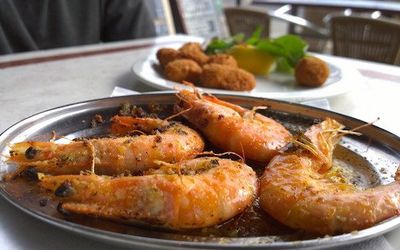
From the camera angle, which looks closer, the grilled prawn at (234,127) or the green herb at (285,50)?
the grilled prawn at (234,127)

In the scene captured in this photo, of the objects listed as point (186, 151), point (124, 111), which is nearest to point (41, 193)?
point (186, 151)

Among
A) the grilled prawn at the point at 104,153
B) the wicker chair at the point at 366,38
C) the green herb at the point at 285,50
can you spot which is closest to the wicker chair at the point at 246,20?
the wicker chair at the point at 366,38

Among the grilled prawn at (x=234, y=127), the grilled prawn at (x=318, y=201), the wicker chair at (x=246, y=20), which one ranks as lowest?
the wicker chair at (x=246, y=20)

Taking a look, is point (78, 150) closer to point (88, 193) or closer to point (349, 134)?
point (88, 193)

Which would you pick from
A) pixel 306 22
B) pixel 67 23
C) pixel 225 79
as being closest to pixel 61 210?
pixel 225 79

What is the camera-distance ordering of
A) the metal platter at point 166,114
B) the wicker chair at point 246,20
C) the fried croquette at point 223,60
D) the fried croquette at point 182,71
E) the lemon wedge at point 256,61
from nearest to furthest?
the metal platter at point 166,114
the fried croquette at point 182,71
the fried croquette at point 223,60
the lemon wedge at point 256,61
the wicker chair at point 246,20

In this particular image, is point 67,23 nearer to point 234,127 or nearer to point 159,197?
point 234,127

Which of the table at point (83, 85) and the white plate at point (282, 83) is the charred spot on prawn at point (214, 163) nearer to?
the table at point (83, 85)

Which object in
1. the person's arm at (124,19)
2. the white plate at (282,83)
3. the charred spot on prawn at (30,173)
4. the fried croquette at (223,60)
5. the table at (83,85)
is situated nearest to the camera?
the charred spot on prawn at (30,173)
